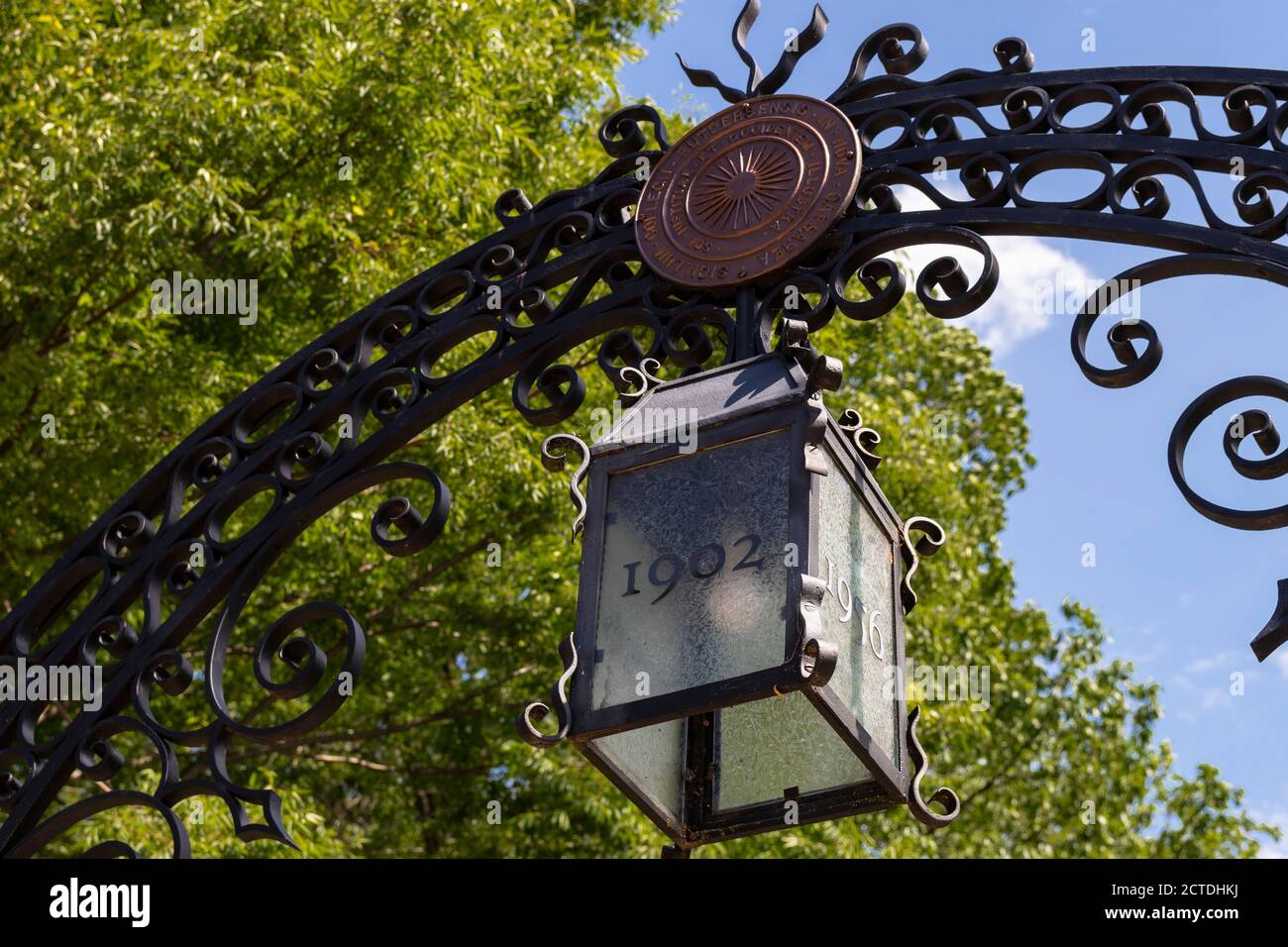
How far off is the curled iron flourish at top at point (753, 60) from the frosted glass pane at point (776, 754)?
1.41 metres

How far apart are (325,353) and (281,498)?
41cm

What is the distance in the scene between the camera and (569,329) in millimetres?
3588

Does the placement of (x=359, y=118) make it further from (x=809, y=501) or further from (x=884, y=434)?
(x=809, y=501)

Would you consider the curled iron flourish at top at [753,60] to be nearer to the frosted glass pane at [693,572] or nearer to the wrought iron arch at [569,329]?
the wrought iron arch at [569,329]

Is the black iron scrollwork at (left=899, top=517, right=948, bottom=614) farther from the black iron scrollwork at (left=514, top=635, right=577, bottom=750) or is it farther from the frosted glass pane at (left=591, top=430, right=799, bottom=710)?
the black iron scrollwork at (left=514, top=635, right=577, bottom=750)

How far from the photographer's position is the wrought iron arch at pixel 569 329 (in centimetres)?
307

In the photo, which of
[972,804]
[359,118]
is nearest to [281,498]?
[359,118]

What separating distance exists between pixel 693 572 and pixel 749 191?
1.00 metres

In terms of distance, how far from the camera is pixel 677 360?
3.37 meters

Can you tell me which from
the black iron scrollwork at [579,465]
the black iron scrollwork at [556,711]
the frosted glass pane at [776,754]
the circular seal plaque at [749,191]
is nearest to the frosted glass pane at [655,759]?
the frosted glass pane at [776,754]

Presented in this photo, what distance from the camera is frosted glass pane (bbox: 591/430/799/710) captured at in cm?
272

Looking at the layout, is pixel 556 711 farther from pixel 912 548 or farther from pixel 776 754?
pixel 912 548

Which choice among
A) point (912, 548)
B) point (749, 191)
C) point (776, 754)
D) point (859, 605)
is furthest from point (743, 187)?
point (776, 754)
